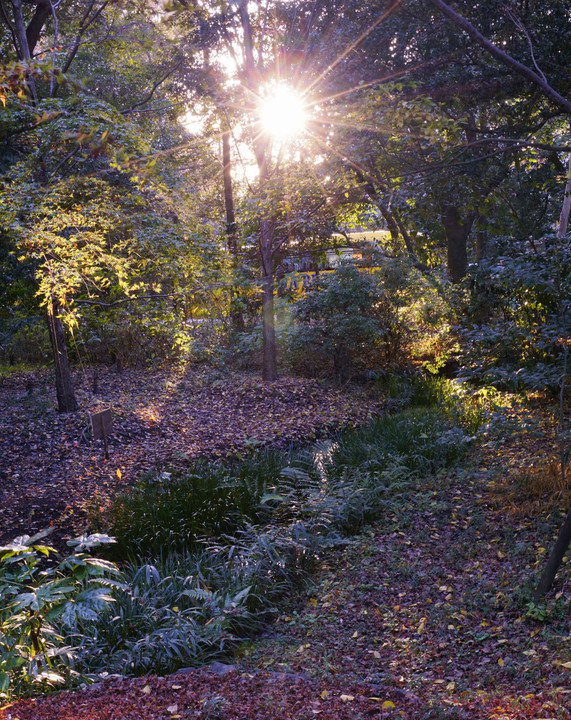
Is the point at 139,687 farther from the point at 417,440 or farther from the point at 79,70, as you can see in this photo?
the point at 79,70

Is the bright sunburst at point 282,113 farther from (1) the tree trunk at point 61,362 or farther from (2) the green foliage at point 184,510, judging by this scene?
(2) the green foliage at point 184,510

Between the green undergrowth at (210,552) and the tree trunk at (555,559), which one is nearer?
the green undergrowth at (210,552)

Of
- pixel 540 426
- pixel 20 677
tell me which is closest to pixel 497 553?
pixel 540 426

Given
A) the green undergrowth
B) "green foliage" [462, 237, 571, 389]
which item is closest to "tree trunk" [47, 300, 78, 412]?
the green undergrowth

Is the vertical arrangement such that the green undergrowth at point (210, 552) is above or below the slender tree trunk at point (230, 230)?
below

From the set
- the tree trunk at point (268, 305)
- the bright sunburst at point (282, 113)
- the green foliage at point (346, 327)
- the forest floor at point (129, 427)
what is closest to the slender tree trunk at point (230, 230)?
the tree trunk at point (268, 305)

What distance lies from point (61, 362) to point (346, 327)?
4890 millimetres

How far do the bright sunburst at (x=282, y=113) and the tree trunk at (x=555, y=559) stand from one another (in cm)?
638

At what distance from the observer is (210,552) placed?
508cm

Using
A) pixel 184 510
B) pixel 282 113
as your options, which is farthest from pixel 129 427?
pixel 282 113

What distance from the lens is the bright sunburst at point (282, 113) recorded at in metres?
8.59

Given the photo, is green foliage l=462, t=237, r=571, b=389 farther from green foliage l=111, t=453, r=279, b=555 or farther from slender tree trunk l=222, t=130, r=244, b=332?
slender tree trunk l=222, t=130, r=244, b=332

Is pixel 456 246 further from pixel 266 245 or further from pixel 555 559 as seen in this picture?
pixel 555 559

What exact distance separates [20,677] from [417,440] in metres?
5.24
